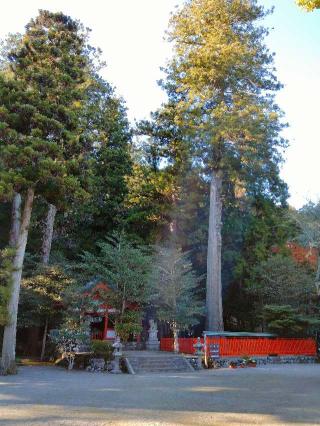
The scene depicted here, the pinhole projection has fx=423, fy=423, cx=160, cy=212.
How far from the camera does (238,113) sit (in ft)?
67.7

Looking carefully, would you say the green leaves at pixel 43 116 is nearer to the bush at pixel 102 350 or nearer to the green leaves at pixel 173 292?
the bush at pixel 102 350

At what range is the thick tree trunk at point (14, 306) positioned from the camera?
13.6 metres

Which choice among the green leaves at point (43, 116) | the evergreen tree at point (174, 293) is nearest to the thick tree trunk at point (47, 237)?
the evergreen tree at point (174, 293)

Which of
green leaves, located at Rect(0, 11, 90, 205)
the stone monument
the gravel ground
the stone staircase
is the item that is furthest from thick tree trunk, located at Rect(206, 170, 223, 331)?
green leaves, located at Rect(0, 11, 90, 205)

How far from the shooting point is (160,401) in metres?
8.20

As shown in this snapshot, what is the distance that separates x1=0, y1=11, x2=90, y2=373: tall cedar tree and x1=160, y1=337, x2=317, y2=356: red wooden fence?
776cm

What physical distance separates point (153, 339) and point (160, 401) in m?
12.8

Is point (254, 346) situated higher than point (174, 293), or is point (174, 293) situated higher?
point (174, 293)

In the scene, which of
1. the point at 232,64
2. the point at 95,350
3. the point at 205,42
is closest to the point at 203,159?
the point at 232,64

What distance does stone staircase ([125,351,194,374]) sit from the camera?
15.1 metres

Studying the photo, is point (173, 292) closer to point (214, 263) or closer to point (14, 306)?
point (214, 263)

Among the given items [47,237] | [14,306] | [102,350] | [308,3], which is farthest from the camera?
[47,237]

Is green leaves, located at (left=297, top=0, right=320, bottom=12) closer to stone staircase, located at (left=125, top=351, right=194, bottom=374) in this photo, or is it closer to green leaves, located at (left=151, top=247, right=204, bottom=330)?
stone staircase, located at (left=125, top=351, right=194, bottom=374)

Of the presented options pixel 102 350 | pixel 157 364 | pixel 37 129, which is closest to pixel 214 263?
pixel 157 364
